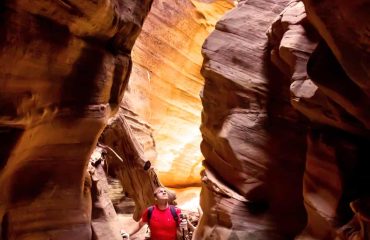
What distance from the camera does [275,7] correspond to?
8.05 metres

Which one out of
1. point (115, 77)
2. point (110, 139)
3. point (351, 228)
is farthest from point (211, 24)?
point (351, 228)

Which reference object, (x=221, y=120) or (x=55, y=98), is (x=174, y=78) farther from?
(x=55, y=98)

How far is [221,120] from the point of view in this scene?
7.78 meters

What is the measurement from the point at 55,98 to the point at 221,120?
3537 millimetres

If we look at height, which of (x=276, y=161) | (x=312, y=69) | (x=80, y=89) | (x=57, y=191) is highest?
(x=312, y=69)

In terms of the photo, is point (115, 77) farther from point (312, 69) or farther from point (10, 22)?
point (312, 69)

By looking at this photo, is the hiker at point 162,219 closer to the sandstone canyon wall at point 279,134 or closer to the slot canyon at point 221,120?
the slot canyon at point 221,120

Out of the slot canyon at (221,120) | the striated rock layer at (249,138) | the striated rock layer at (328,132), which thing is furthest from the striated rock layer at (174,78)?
the striated rock layer at (328,132)

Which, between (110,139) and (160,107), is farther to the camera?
(160,107)

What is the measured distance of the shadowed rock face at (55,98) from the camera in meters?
4.21

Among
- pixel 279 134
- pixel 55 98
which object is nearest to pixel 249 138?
pixel 279 134

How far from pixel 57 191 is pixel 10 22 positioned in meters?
2.14

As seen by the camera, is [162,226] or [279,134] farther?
[279,134]

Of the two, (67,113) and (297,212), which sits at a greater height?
(67,113)
